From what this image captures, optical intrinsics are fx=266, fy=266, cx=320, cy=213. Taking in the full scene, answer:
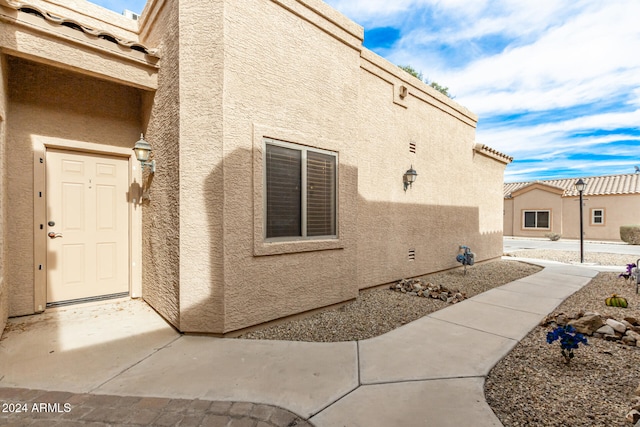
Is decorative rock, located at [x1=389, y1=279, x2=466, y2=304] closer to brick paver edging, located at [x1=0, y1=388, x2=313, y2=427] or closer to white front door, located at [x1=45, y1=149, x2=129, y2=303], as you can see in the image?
brick paver edging, located at [x1=0, y1=388, x2=313, y2=427]

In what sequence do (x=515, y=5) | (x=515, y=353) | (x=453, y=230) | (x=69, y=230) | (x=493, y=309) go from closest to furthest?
(x=515, y=353) → (x=69, y=230) → (x=493, y=309) → (x=515, y=5) → (x=453, y=230)

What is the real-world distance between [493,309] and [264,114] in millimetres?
5386

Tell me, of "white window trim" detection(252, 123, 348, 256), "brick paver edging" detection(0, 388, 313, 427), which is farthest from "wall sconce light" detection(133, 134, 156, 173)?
"brick paver edging" detection(0, 388, 313, 427)

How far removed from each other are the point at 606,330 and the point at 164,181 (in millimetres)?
6945

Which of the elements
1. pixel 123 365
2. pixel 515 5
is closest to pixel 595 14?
pixel 515 5

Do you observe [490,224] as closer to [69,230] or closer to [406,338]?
[406,338]

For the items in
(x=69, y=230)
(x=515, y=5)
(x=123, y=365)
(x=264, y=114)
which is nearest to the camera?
(x=123, y=365)

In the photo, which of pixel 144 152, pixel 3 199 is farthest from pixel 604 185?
pixel 3 199

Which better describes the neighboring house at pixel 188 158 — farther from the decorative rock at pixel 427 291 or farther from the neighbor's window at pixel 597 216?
the neighbor's window at pixel 597 216

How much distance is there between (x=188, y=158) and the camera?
371 cm

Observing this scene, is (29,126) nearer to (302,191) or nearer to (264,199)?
(264,199)

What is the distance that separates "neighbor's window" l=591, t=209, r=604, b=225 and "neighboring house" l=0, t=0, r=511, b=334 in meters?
26.8

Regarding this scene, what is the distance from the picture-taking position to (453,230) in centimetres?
850

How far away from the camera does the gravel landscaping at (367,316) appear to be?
12.8 feet
